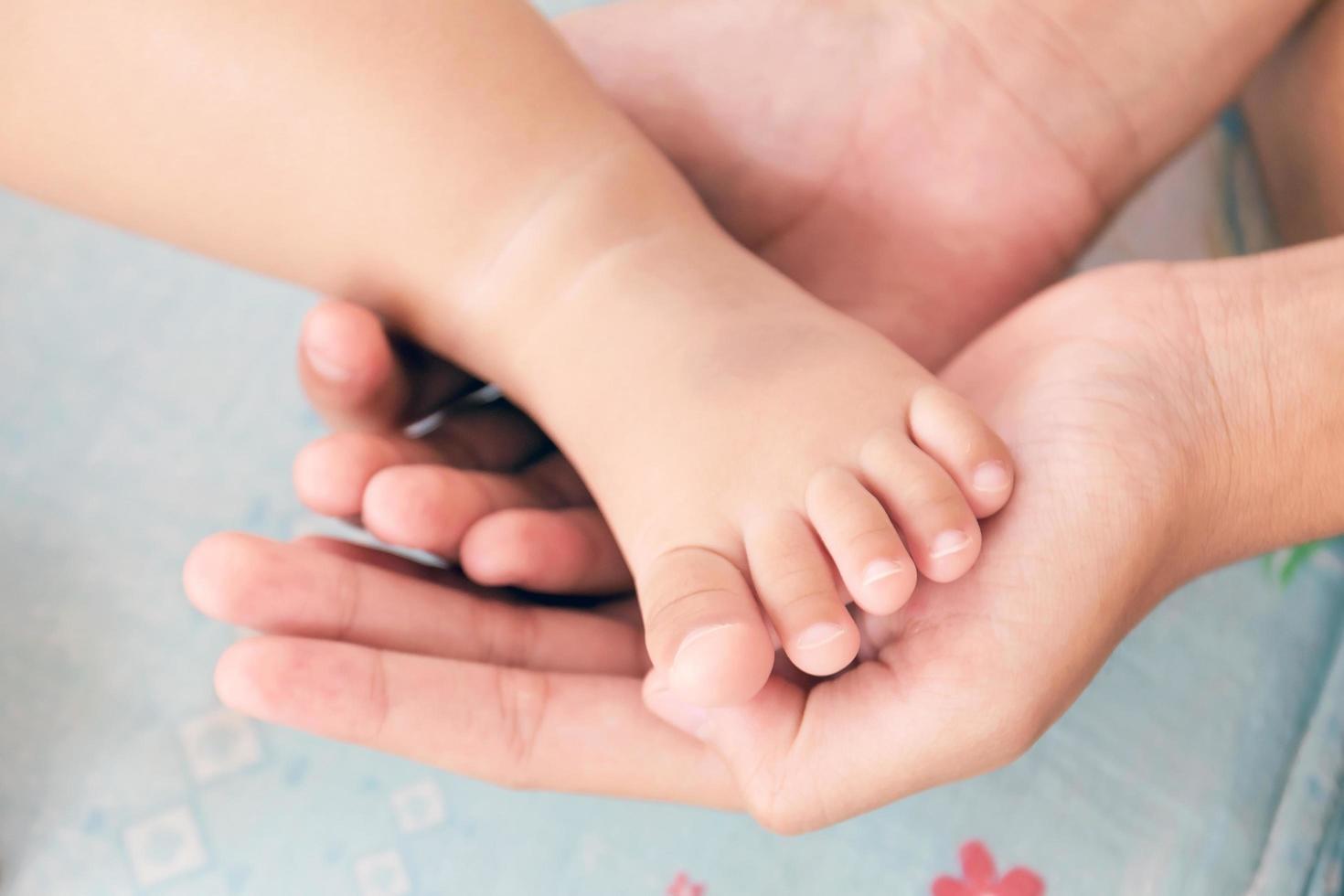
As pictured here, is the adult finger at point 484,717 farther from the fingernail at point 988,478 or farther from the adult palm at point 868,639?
the fingernail at point 988,478

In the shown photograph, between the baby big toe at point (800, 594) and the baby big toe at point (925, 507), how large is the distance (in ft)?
0.12

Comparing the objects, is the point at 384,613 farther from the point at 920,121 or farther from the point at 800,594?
the point at 920,121

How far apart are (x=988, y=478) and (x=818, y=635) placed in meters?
0.10

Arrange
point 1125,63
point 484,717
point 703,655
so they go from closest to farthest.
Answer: point 703,655
point 484,717
point 1125,63

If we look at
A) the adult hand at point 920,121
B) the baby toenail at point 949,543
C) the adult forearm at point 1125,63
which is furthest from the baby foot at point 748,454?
the adult forearm at point 1125,63

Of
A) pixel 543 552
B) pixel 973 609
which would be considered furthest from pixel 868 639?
pixel 543 552

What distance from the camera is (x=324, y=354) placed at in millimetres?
602

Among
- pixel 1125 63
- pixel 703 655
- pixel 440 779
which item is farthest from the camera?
pixel 1125 63

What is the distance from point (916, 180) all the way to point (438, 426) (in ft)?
1.14

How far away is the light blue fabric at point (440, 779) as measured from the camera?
633mm

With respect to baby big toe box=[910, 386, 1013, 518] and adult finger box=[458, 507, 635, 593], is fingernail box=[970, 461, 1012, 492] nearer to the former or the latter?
baby big toe box=[910, 386, 1013, 518]

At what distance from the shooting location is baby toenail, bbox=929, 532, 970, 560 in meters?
0.46

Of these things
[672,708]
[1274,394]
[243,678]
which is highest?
[243,678]

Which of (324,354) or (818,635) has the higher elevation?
(324,354)
